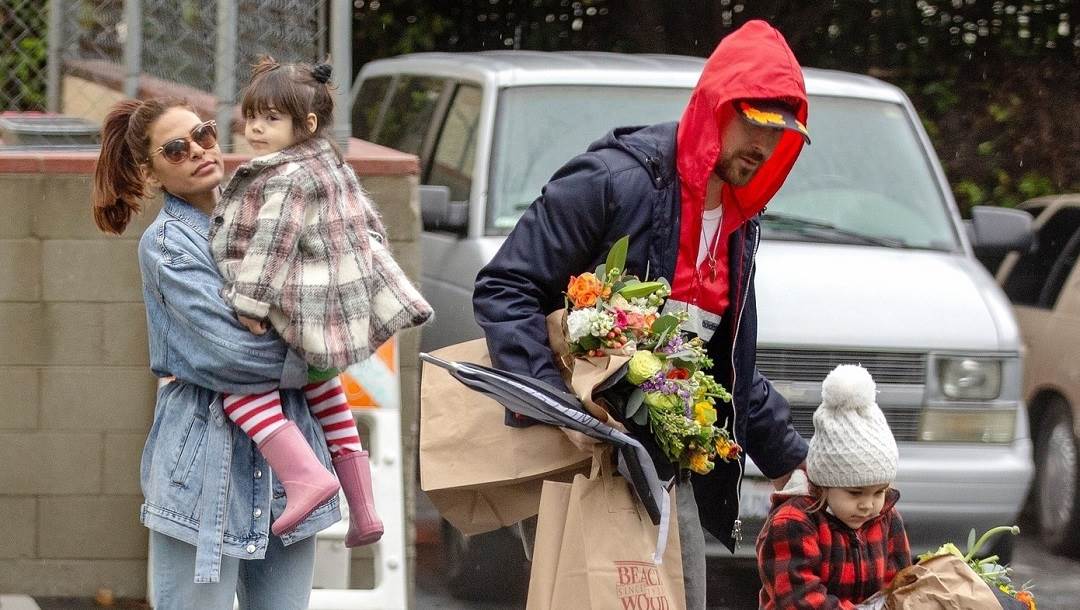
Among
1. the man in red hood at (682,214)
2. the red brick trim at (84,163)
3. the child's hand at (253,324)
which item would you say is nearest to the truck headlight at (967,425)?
the red brick trim at (84,163)

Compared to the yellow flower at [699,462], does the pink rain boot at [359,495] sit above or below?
below

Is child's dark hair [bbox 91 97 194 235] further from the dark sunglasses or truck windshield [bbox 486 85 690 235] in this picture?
truck windshield [bbox 486 85 690 235]

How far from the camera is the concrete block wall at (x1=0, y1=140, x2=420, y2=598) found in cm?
535

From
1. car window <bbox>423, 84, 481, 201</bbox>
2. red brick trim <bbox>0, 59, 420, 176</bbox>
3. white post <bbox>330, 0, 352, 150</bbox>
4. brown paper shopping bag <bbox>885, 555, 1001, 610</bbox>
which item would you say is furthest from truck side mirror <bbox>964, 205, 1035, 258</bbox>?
brown paper shopping bag <bbox>885, 555, 1001, 610</bbox>

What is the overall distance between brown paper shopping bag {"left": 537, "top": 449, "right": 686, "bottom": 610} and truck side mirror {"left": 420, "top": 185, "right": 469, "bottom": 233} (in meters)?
3.34

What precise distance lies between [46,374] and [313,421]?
225 cm

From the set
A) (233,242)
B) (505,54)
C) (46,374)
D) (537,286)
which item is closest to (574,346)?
(537,286)

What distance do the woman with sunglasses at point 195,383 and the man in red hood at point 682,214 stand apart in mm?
503

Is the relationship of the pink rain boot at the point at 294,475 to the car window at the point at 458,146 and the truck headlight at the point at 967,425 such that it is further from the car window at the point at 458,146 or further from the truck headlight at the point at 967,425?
the car window at the point at 458,146

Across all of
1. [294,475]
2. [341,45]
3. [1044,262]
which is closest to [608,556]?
[294,475]

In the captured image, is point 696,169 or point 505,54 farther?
point 505,54

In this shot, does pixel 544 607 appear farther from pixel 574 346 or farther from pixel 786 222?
pixel 786 222

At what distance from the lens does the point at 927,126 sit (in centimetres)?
1330

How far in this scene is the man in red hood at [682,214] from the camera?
3.34 meters
